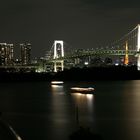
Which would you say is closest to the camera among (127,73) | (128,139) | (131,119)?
(128,139)

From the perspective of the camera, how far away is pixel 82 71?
65375 millimetres

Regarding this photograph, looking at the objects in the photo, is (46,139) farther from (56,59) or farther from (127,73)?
(127,73)

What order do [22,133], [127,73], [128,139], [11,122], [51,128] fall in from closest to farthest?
[128,139]
[22,133]
[51,128]
[11,122]
[127,73]

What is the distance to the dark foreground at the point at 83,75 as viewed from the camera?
62.6m

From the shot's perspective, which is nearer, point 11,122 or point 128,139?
point 128,139

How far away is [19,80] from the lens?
216ft

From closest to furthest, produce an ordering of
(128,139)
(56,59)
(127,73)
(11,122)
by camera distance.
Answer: (128,139) < (11,122) < (56,59) < (127,73)

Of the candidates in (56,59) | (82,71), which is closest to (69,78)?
(82,71)

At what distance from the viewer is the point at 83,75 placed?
6550 centimetres

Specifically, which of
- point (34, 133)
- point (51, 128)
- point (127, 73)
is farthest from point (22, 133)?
point (127, 73)

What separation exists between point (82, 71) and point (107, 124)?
48.2 meters

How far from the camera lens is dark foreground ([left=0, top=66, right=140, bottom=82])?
6262 cm

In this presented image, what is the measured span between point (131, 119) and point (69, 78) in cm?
4644

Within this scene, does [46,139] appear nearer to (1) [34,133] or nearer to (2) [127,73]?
(1) [34,133]
